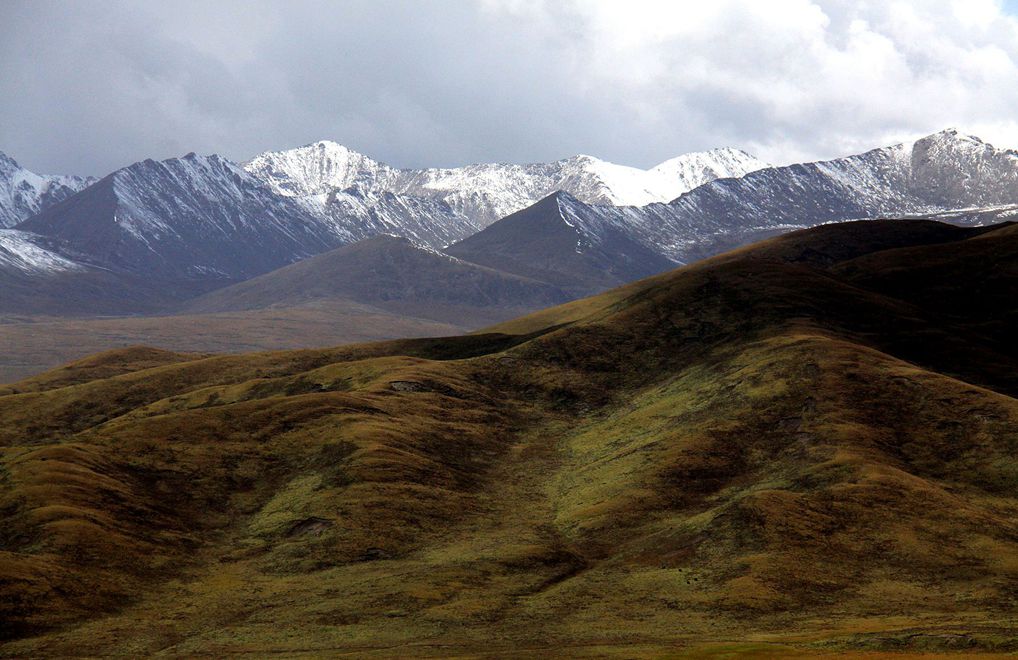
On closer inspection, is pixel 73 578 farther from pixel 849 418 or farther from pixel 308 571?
pixel 849 418

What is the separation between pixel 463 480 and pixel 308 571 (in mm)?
44997

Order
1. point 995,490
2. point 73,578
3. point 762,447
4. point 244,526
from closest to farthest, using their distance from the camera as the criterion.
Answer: point 73,578 → point 995,490 → point 244,526 → point 762,447

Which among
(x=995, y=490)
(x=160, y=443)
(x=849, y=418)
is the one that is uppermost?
(x=160, y=443)

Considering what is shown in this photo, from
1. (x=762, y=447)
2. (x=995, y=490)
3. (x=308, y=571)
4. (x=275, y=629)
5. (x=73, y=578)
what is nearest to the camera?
(x=275, y=629)

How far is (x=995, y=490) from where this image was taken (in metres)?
159

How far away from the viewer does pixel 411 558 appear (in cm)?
15200

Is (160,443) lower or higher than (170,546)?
higher

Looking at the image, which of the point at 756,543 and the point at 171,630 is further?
the point at 756,543

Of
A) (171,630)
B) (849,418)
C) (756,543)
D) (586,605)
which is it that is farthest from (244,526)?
(849,418)

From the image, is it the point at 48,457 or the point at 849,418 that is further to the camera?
the point at 849,418

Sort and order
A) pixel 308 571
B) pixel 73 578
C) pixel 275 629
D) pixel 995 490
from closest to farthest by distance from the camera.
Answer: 1. pixel 275 629
2. pixel 73 578
3. pixel 308 571
4. pixel 995 490

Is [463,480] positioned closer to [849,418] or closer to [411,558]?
[411,558]

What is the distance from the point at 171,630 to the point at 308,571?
87.6ft

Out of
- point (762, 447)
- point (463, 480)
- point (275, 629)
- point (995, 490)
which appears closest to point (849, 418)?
point (762, 447)
